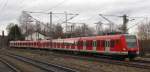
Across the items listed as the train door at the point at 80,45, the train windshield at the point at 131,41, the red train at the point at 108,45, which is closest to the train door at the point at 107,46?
the red train at the point at 108,45

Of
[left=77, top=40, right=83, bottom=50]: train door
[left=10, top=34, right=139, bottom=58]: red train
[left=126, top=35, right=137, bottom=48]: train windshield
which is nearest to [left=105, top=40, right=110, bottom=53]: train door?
[left=10, top=34, right=139, bottom=58]: red train

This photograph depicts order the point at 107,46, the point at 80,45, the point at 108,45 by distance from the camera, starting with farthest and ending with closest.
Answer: the point at 80,45 < the point at 107,46 < the point at 108,45

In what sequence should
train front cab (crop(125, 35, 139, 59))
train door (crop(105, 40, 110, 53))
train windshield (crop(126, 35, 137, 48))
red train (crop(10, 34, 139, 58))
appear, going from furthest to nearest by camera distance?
train door (crop(105, 40, 110, 53))
train windshield (crop(126, 35, 137, 48))
red train (crop(10, 34, 139, 58))
train front cab (crop(125, 35, 139, 59))

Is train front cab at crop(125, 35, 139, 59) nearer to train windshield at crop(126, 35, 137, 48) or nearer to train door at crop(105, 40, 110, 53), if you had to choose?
train windshield at crop(126, 35, 137, 48)

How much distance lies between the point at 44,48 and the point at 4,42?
307ft

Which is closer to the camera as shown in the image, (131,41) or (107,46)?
(131,41)

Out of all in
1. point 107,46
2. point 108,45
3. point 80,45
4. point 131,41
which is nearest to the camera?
point 131,41

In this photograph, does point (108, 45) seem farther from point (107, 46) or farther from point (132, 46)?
point (132, 46)

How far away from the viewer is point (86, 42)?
148 ft

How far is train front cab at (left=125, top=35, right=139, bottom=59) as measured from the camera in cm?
3341

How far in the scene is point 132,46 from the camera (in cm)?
3416

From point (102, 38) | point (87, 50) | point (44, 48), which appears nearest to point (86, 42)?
point (87, 50)

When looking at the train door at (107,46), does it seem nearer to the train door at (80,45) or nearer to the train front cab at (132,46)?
the train front cab at (132,46)

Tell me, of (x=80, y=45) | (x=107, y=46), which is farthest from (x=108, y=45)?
(x=80, y=45)
